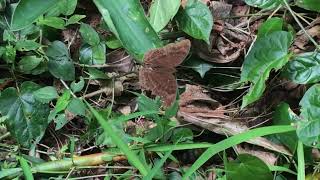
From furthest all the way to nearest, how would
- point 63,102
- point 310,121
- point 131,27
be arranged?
1. point 63,102
2. point 131,27
3. point 310,121

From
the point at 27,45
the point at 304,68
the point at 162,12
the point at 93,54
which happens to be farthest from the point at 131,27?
the point at 304,68

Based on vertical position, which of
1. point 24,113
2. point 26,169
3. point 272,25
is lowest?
point 26,169

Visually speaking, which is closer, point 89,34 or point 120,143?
Answer: point 120,143

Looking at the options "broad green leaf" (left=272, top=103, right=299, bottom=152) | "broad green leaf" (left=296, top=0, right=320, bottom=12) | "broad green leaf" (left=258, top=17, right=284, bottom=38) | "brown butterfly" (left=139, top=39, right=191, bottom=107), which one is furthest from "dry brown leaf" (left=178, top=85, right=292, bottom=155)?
"broad green leaf" (left=296, top=0, right=320, bottom=12)

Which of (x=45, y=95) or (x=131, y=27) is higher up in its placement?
(x=131, y=27)

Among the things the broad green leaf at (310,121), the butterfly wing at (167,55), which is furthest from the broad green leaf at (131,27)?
the broad green leaf at (310,121)

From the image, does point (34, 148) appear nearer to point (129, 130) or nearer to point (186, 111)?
point (129, 130)

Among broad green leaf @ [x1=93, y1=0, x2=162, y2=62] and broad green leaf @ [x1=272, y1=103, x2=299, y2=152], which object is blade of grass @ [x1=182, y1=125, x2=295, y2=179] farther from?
broad green leaf @ [x1=93, y1=0, x2=162, y2=62]

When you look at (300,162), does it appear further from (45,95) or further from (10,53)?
(10,53)
